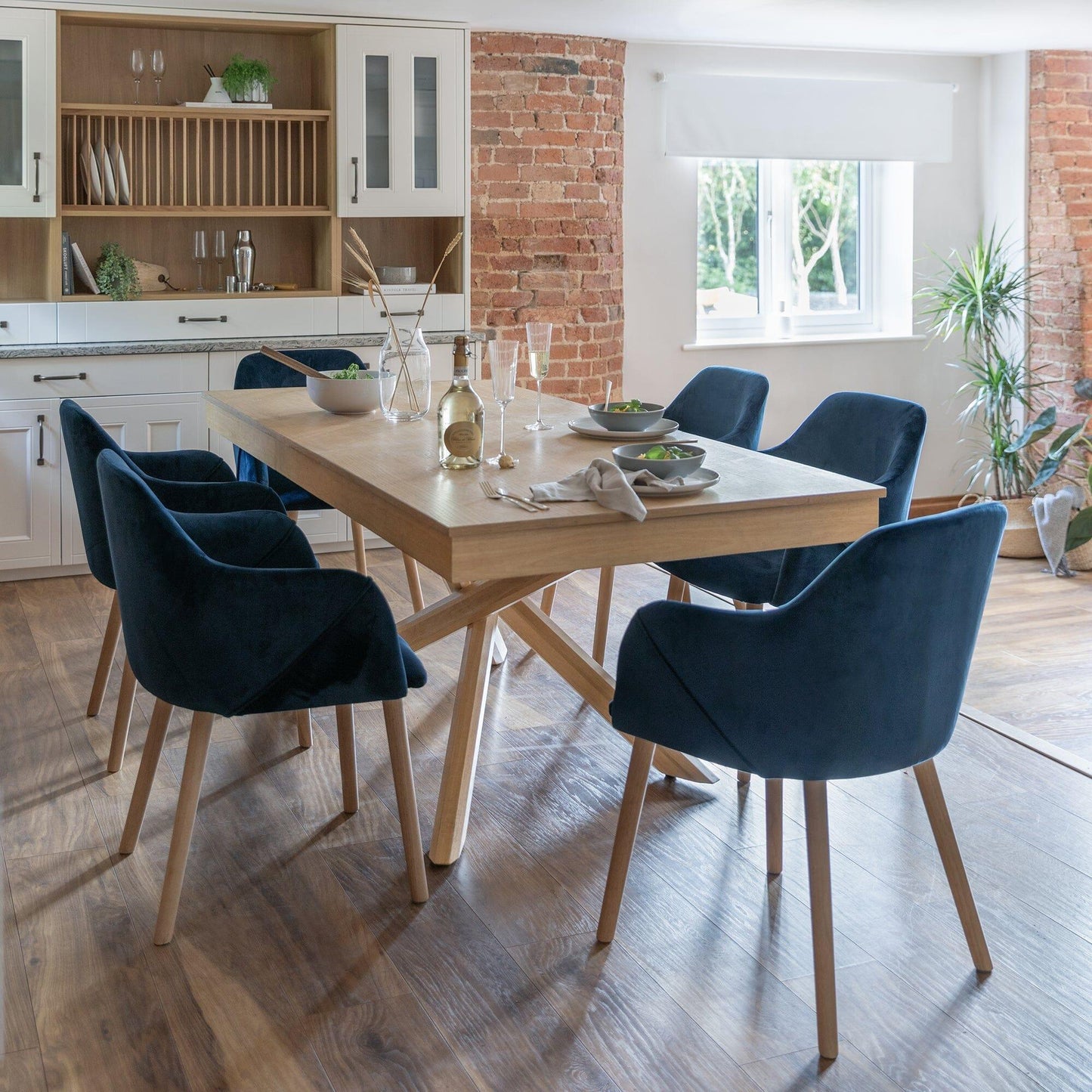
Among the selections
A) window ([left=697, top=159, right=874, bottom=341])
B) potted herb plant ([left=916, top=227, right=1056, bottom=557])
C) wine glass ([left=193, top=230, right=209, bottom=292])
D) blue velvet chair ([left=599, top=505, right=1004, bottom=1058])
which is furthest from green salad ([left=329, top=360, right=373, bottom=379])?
potted herb plant ([left=916, top=227, right=1056, bottom=557])

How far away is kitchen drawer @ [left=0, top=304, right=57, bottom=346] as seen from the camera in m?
4.87

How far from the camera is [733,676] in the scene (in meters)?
2.05

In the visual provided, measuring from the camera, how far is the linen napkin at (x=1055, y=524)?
17.7 ft

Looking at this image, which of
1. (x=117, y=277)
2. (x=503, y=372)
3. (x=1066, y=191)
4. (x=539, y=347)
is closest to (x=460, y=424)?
(x=503, y=372)

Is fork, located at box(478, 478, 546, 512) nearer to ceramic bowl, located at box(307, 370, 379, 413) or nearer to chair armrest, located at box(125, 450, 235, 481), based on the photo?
ceramic bowl, located at box(307, 370, 379, 413)

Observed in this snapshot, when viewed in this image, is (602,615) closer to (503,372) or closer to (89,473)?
(503,372)

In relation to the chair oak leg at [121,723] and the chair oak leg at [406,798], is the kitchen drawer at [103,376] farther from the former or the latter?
the chair oak leg at [406,798]

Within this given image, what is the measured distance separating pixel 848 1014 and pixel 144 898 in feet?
4.29

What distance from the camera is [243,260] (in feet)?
17.6

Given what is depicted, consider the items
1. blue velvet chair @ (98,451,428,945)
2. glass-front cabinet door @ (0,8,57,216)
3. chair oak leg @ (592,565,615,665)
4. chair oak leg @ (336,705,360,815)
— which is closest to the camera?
blue velvet chair @ (98,451,428,945)

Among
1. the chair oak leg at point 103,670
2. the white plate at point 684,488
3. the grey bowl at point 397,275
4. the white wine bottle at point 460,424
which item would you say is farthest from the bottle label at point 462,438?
the grey bowl at point 397,275

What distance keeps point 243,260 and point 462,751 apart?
320cm

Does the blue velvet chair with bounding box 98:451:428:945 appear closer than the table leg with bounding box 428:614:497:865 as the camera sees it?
Yes

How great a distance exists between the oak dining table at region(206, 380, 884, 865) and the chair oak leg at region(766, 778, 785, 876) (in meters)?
0.48
